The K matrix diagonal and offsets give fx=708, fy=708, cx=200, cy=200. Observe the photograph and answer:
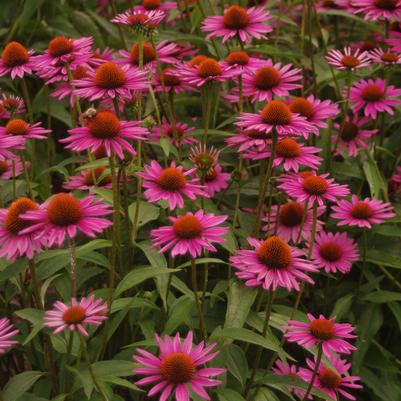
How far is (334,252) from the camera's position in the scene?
2051mm

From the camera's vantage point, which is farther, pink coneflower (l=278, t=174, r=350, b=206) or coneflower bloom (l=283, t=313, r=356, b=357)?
pink coneflower (l=278, t=174, r=350, b=206)

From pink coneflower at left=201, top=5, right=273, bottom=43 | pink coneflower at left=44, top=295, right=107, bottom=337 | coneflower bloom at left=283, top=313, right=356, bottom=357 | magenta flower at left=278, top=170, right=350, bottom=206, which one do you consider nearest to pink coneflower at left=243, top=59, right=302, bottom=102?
pink coneflower at left=201, top=5, right=273, bottom=43

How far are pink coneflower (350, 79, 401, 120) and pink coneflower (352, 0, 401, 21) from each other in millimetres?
225

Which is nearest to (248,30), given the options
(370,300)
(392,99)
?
(392,99)

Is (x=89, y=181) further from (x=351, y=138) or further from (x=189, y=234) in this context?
(x=351, y=138)

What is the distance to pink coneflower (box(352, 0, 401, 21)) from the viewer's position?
242cm

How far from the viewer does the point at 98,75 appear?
1663mm

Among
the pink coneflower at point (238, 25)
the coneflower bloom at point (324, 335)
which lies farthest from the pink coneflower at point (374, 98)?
the coneflower bloom at point (324, 335)

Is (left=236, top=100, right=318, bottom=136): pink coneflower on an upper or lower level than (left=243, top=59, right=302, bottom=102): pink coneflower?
upper

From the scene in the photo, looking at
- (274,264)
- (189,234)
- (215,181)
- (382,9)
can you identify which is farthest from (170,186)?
(382,9)

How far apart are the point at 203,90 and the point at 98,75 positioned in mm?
505

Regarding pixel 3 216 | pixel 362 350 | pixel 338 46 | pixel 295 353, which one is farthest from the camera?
pixel 338 46

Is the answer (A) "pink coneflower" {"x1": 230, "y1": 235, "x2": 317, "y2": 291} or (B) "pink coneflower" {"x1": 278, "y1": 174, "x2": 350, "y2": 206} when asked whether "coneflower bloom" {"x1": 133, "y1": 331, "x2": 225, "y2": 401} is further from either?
(B) "pink coneflower" {"x1": 278, "y1": 174, "x2": 350, "y2": 206}

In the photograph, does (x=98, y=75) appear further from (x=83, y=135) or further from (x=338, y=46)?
(x=338, y=46)
